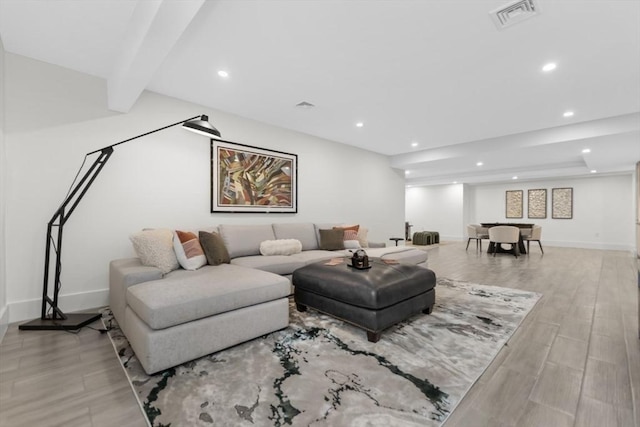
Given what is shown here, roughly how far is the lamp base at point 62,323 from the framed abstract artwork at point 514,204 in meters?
11.8

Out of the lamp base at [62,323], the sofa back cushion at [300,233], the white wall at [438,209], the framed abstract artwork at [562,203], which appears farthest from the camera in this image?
the white wall at [438,209]

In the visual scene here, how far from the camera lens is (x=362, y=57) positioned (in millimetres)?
2660

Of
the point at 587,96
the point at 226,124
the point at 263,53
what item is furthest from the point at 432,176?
the point at 263,53

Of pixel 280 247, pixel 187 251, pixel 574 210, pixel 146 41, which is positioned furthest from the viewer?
pixel 574 210

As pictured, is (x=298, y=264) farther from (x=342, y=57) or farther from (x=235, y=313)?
(x=342, y=57)

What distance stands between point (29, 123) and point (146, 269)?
1.90 metres

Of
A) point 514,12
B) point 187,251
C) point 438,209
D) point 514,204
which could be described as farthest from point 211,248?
point 514,204

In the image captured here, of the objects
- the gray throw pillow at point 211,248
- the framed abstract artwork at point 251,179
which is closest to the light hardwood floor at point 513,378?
the gray throw pillow at point 211,248

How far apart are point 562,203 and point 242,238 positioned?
10.5m

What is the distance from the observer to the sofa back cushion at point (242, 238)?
3.60 metres

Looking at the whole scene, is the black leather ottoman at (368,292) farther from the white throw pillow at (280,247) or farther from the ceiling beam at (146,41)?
the ceiling beam at (146,41)

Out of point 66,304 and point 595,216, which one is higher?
point 595,216

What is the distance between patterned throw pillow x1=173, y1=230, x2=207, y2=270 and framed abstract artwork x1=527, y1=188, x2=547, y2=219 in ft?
35.9

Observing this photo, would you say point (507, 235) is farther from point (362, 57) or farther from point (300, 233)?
point (362, 57)
